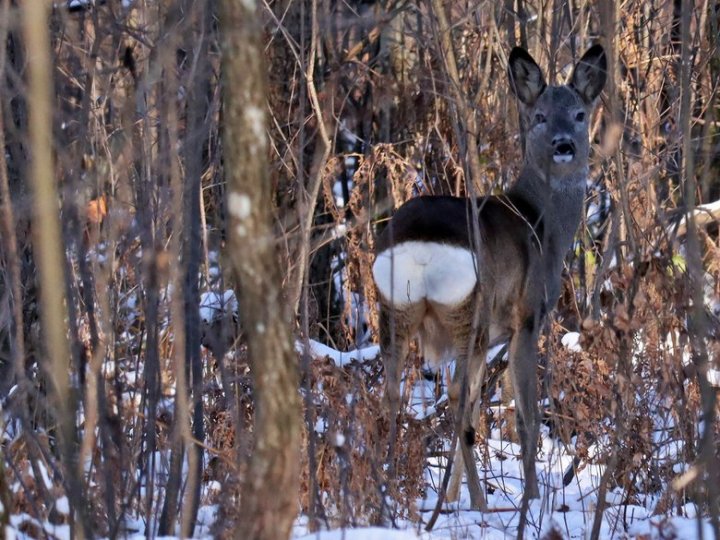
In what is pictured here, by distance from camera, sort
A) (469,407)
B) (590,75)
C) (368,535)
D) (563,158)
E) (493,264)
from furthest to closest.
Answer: (590,75), (563,158), (469,407), (493,264), (368,535)

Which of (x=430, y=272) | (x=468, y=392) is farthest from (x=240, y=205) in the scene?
(x=468, y=392)

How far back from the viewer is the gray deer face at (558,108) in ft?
23.0

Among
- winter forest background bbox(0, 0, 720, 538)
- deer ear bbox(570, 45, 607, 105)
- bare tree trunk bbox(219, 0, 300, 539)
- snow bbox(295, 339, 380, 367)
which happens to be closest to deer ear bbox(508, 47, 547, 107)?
deer ear bbox(570, 45, 607, 105)

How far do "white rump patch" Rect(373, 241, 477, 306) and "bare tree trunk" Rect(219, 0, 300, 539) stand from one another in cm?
296

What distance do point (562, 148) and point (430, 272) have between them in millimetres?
1689

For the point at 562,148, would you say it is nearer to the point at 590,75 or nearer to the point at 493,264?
the point at 590,75

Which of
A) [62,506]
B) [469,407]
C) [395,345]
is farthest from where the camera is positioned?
[469,407]

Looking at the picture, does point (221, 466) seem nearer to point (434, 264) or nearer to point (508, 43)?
point (434, 264)

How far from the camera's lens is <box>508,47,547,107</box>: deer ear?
6922 mm

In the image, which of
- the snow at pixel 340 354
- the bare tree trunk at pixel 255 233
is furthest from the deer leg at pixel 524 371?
the bare tree trunk at pixel 255 233

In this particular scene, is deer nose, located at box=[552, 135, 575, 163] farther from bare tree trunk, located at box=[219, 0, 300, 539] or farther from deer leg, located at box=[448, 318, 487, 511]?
bare tree trunk, located at box=[219, 0, 300, 539]

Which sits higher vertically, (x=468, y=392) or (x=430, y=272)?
(x=430, y=272)

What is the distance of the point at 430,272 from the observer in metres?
5.61

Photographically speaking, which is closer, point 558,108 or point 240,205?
point 240,205
